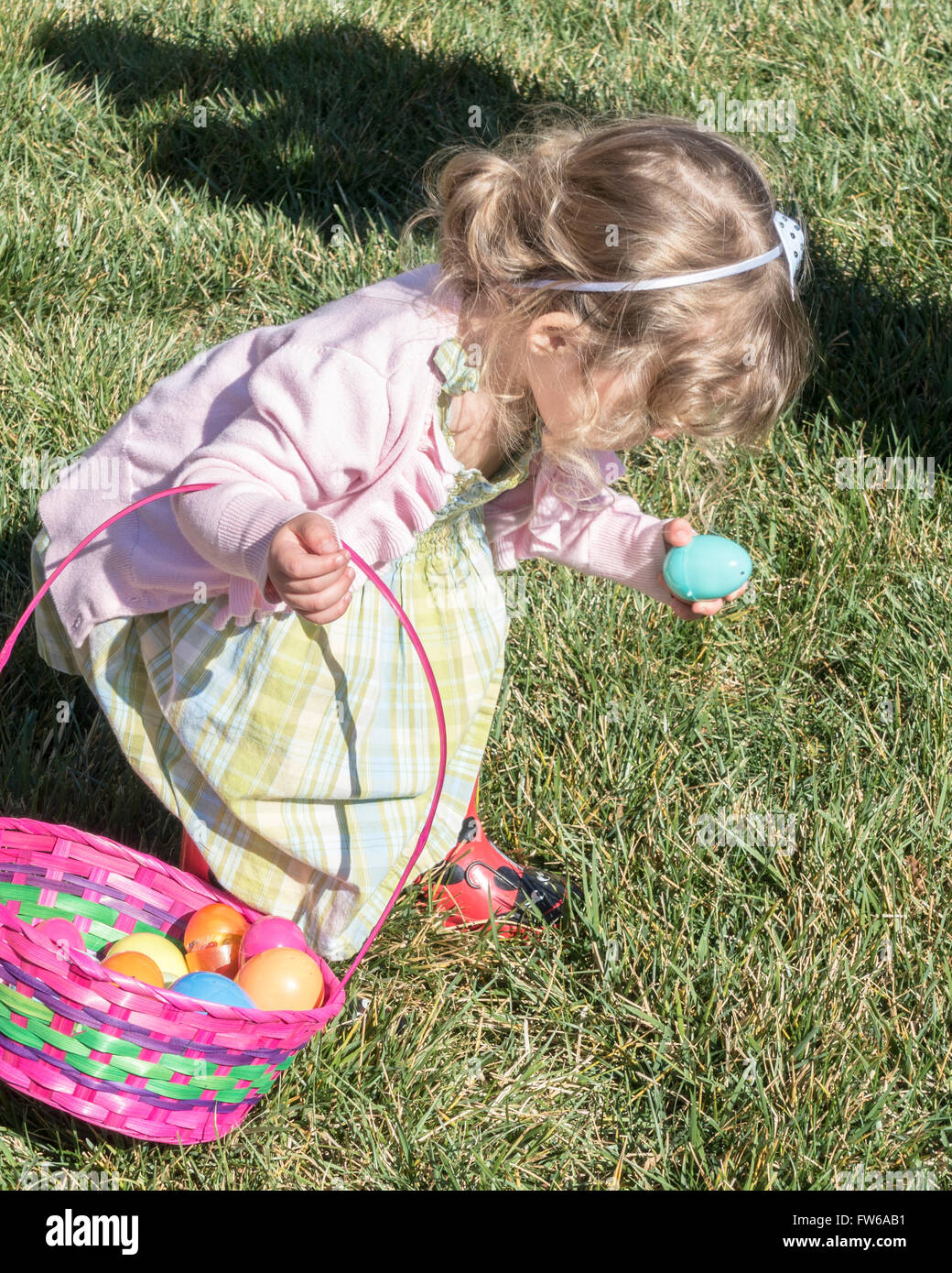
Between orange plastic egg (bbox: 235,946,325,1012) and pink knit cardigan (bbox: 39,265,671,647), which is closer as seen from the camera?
pink knit cardigan (bbox: 39,265,671,647)

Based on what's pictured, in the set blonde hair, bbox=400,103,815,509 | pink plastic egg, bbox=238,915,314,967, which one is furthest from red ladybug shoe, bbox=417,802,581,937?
blonde hair, bbox=400,103,815,509

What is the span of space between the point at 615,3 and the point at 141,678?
9.44 ft

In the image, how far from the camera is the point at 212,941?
1825 millimetres

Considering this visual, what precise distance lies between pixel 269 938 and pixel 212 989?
0.15 metres

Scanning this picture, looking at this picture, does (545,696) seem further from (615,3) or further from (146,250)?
(615,3)

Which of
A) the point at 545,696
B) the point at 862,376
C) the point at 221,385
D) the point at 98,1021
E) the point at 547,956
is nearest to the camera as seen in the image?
the point at 98,1021

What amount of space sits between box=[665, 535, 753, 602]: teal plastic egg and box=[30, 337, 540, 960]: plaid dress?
0.87 ft

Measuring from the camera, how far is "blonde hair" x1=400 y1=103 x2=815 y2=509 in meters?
1.57

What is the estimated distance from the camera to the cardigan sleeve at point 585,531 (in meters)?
1.95

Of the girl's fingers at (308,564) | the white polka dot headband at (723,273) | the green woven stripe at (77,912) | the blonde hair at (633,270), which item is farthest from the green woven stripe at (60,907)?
the white polka dot headband at (723,273)

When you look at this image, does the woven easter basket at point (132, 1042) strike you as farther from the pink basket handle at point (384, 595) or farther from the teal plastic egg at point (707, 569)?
the teal plastic egg at point (707, 569)

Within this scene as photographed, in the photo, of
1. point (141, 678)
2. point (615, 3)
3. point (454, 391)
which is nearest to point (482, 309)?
point (454, 391)

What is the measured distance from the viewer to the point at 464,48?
11.7ft

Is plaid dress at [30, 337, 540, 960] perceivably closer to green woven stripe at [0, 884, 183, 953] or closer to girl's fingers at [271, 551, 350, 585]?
green woven stripe at [0, 884, 183, 953]
